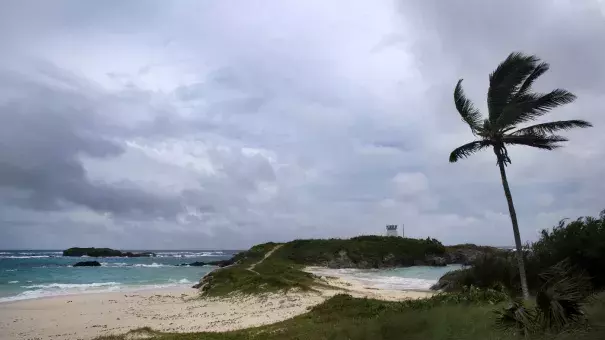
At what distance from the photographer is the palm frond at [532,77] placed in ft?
56.6

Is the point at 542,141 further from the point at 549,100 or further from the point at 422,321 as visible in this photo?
the point at 422,321

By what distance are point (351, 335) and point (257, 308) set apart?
15.4 meters

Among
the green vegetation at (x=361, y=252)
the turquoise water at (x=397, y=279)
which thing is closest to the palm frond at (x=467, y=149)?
the turquoise water at (x=397, y=279)

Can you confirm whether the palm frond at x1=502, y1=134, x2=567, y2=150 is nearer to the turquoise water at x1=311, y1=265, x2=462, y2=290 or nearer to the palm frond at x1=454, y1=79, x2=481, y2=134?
the palm frond at x1=454, y1=79, x2=481, y2=134

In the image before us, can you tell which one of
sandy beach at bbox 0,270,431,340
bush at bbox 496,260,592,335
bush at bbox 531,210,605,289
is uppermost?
bush at bbox 531,210,605,289

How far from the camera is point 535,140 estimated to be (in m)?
16.6

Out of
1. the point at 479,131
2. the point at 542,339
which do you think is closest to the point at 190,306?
the point at 479,131

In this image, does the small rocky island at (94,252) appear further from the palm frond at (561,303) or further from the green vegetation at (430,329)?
the palm frond at (561,303)

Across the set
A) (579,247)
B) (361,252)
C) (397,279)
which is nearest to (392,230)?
(361,252)

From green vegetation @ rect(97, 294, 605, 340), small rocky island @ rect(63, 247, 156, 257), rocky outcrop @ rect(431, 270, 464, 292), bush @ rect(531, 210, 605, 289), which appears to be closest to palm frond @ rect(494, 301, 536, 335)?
green vegetation @ rect(97, 294, 605, 340)

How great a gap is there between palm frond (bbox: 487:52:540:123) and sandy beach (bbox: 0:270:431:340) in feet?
41.8

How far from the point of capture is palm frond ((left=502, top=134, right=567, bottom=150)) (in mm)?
16547

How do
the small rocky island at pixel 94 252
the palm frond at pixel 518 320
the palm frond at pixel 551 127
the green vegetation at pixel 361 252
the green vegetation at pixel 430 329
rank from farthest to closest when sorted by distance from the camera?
the small rocky island at pixel 94 252 < the green vegetation at pixel 361 252 < the palm frond at pixel 551 127 < the palm frond at pixel 518 320 < the green vegetation at pixel 430 329

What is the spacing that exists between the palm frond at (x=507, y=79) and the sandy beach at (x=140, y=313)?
41.8 feet
